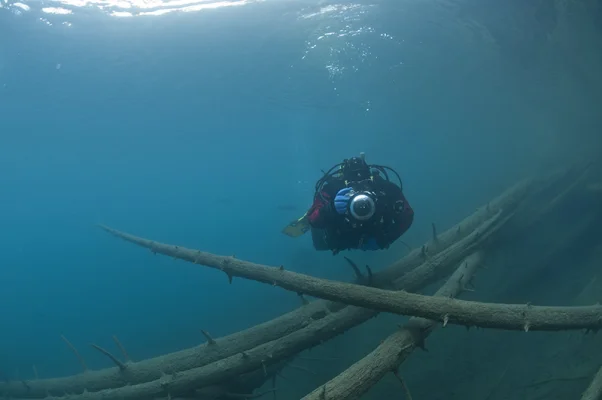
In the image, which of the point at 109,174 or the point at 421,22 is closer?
the point at 421,22

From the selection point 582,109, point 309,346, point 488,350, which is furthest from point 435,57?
point 309,346

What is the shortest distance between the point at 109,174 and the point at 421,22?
2844 centimetres

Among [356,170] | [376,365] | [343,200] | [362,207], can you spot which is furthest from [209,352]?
[356,170]

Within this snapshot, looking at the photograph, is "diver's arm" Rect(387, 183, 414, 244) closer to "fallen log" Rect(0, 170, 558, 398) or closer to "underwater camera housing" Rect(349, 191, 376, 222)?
"underwater camera housing" Rect(349, 191, 376, 222)

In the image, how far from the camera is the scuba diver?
14.0 feet

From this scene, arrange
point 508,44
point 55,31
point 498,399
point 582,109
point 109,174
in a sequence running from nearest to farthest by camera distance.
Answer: point 498,399
point 55,31
point 508,44
point 582,109
point 109,174

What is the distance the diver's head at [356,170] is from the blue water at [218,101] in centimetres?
1109

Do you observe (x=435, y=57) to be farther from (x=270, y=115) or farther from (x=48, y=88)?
(x=48, y=88)

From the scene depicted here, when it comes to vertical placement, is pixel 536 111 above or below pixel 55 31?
below

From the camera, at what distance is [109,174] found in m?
34.2

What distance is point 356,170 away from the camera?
16.0 ft

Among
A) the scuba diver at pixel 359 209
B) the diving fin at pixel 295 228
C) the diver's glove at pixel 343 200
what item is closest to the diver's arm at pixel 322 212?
the scuba diver at pixel 359 209

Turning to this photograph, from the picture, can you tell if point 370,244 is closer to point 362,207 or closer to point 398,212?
point 398,212

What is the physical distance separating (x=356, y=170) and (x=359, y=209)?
831 mm
